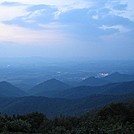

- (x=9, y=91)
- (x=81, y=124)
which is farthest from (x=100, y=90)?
(x=81, y=124)

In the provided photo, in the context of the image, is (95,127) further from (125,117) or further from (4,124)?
(4,124)

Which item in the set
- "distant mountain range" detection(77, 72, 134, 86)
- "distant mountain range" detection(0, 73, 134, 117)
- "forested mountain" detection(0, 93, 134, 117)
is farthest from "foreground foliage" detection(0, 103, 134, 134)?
"distant mountain range" detection(77, 72, 134, 86)

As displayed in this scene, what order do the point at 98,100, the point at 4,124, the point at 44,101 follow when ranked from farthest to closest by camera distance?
the point at 44,101, the point at 98,100, the point at 4,124

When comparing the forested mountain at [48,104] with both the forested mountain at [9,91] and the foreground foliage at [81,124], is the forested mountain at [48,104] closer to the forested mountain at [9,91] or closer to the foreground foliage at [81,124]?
the forested mountain at [9,91]

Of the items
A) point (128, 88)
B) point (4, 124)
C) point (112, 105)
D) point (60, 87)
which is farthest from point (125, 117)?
point (60, 87)

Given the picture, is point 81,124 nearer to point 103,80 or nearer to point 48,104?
point 48,104

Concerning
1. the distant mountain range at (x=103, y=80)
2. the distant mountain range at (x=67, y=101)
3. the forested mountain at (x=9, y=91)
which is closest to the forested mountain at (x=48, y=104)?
the distant mountain range at (x=67, y=101)

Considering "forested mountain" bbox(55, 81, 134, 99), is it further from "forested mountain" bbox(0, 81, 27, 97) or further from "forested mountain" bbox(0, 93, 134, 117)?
"forested mountain" bbox(0, 81, 27, 97)

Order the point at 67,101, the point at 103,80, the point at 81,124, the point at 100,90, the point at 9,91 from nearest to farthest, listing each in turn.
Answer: the point at 81,124 → the point at 67,101 → the point at 100,90 → the point at 9,91 → the point at 103,80

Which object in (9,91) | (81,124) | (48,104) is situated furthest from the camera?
(9,91)
